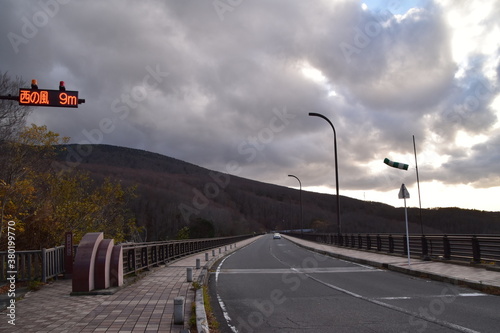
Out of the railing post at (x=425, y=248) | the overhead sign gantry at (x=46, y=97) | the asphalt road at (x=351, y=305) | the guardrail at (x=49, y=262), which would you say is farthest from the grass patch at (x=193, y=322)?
the railing post at (x=425, y=248)

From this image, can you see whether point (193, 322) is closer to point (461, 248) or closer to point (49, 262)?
point (49, 262)

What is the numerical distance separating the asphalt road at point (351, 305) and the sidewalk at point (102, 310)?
1.08 metres

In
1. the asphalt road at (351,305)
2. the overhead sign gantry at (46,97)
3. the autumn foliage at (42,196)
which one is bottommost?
the asphalt road at (351,305)

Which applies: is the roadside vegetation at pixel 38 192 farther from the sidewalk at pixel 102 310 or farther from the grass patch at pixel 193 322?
the grass patch at pixel 193 322

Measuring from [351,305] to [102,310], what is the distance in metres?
5.34

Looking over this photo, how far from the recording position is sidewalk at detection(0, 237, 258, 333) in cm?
689

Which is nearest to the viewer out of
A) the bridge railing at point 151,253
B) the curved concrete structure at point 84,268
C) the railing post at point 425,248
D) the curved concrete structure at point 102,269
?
the curved concrete structure at point 84,268

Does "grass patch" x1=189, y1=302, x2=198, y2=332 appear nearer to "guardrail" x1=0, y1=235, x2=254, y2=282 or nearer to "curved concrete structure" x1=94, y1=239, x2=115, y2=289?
"curved concrete structure" x1=94, y1=239, x2=115, y2=289

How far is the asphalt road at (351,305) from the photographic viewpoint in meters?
7.21

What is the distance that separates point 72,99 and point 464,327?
9.89 m

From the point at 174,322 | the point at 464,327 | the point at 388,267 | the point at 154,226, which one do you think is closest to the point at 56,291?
the point at 174,322

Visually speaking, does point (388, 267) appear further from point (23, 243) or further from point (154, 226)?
point (154, 226)

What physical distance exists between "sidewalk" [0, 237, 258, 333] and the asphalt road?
1082 millimetres

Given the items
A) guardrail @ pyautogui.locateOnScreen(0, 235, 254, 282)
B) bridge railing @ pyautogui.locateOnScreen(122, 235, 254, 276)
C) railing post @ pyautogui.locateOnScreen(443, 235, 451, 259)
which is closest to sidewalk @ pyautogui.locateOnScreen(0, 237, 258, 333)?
guardrail @ pyautogui.locateOnScreen(0, 235, 254, 282)
